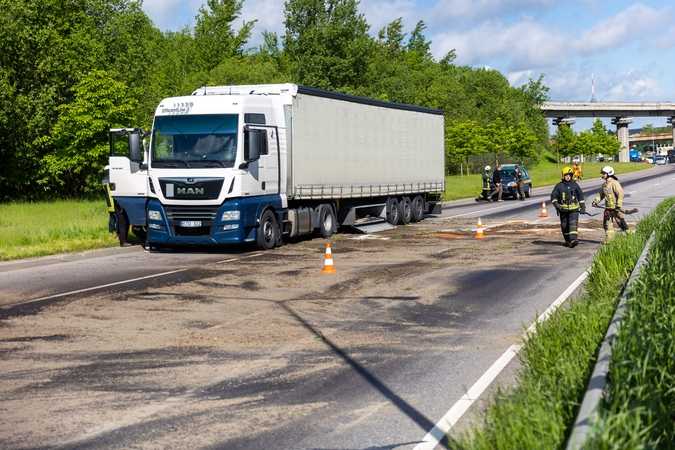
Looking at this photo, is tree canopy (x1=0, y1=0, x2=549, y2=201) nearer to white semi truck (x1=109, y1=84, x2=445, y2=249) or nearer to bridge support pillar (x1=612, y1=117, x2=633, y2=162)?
white semi truck (x1=109, y1=84, x2=445, y2=249)

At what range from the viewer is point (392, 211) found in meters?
28.5

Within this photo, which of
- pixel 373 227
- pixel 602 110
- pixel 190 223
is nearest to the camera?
pixel 190 223

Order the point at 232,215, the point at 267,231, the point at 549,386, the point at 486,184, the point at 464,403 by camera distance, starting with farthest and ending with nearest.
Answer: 1. the point at 486,184
2. the point at 267,231
3. the point at 232,215
4. the point at 464,403
5. the point at 549,386

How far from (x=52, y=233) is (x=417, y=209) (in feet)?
40.7

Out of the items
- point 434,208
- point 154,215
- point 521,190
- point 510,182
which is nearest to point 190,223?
point 154,215

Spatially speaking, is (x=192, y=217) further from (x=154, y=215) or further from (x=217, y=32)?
(x=217, y=32)

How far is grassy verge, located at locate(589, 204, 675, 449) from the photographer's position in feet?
12.8

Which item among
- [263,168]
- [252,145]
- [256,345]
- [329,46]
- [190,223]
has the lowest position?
[256,345]

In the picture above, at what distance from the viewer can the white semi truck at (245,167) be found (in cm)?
1938

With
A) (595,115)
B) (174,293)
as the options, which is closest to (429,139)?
(174,293)

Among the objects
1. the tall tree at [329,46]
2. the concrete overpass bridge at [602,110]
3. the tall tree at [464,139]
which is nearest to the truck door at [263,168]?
the tall tree at [329,46]

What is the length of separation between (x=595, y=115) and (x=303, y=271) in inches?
4923

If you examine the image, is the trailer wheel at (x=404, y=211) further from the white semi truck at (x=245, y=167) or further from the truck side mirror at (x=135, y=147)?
the truck side mirror at (x=135, y=147)

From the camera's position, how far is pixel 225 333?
9.81 meters
